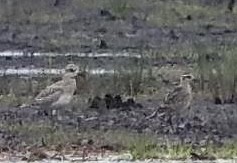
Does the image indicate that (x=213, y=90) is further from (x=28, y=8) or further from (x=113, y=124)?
(x=28, y=8)

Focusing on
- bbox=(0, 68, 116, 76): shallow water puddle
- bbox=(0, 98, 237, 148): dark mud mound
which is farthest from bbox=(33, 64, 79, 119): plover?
bbox=(0, 68, 116, 76): shallow water puddle

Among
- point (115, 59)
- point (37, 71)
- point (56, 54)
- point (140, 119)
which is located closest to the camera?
point (140, 119)

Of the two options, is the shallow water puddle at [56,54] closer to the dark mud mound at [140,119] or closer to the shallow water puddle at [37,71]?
the shallow water puddle at [37,71]

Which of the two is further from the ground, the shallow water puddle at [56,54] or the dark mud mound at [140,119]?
the shallow water puddle at [56,54]

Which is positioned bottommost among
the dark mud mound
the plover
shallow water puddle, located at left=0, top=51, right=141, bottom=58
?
the dark mud mound

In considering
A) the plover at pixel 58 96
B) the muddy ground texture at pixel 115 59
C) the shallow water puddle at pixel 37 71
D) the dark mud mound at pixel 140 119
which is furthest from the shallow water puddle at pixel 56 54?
the plover at pixel 58 96

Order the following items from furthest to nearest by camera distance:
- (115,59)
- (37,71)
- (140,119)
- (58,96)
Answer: (115,59) < (37,71) < (58,96) < (140,119)

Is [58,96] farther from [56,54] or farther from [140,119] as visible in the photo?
[56,54]

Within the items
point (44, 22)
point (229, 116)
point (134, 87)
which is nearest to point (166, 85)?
point (134, 87)

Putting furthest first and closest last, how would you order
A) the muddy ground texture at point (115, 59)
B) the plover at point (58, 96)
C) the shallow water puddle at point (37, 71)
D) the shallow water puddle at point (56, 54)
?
the shallow water puddle at point (56, 54)
the shallow water puddle at point (37, 71)
the plover at point (58, 96)
the muddy ground texture at point (115, 59)

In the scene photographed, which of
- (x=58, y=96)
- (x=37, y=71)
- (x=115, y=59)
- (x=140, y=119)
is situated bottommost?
(x=140, y=119)

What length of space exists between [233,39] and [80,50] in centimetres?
403

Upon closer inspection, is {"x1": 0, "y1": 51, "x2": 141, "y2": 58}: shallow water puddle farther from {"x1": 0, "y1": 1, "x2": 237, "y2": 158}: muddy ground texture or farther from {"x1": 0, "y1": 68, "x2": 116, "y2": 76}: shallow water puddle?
{"x1": 0, "y1": 68, "x2": 116, "y2": 76}: shallow water puddle

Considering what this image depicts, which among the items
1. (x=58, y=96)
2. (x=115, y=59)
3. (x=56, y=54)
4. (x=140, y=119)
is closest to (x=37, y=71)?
(x=115, y=59)
